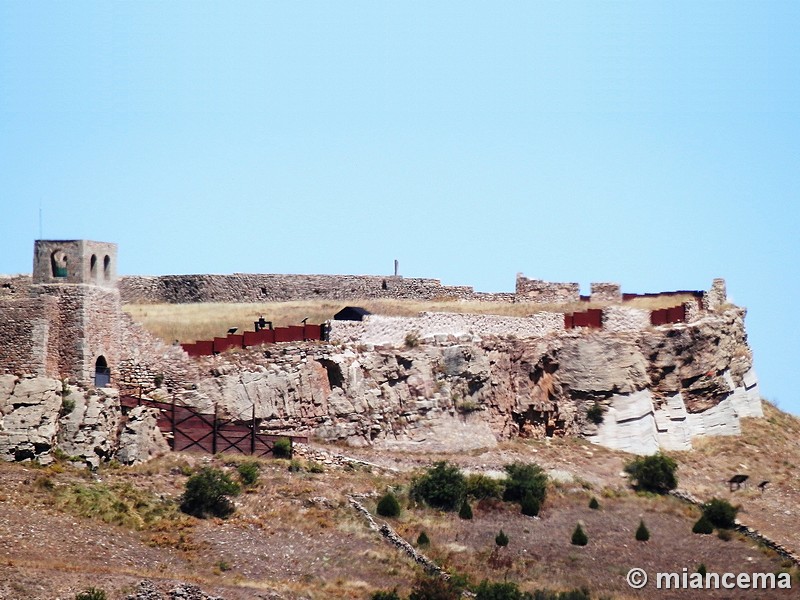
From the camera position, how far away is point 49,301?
6781 cm

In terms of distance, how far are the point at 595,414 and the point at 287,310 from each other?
15.1m

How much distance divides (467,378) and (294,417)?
8951 millimetres

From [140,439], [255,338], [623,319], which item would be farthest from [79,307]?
[623,319]

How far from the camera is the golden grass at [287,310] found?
78875 mm

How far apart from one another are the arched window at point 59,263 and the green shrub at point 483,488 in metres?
17.5

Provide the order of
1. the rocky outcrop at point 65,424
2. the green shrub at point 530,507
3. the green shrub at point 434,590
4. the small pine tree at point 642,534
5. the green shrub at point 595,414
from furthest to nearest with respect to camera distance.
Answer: the green shrub at point 595,414
the green shrub at point 530,507
the small pine tree at point 642,534
the rocky outcrop at point 65,424
the green shrub at point 434,590

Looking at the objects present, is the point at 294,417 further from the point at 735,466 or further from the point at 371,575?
the point at 735,466

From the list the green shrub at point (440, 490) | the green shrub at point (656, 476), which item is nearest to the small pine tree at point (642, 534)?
the green shrub at point (440, 490)

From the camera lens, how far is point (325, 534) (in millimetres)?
64875

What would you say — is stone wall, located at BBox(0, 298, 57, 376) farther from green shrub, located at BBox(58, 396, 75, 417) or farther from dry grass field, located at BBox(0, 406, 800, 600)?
dry grass field, located at BBox(0, 406, 800, 600)

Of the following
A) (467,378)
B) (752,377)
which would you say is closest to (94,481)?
(467,378)

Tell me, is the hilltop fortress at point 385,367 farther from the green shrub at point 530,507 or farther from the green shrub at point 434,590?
the green shrub at point 434,590

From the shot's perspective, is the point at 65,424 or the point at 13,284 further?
→ the point at 13,284

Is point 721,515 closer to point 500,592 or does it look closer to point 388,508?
point 388,508
